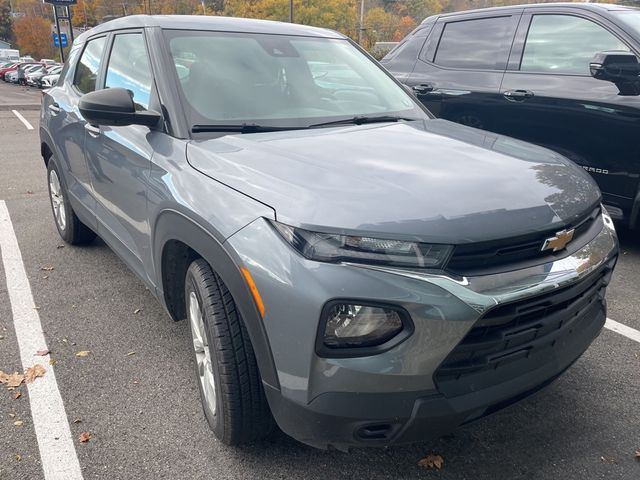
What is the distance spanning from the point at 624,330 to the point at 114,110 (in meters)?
3.04

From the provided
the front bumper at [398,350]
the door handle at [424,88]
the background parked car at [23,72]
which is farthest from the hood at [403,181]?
the background parked car at [23,72]

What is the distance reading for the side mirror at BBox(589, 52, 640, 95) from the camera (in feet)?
13.0

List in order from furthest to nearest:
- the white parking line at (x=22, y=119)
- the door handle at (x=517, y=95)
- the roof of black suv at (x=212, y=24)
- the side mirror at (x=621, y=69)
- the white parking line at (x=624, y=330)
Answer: the white parking line at (x=22, y=119), the door handle at (x=517, y=95), the side mirror at (x=621, y=69), the white parking line at (x=624, y=330), the roof of black suv at (x=212, y=24)

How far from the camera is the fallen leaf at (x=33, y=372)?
282 cm

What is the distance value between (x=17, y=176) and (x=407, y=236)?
7.17 m

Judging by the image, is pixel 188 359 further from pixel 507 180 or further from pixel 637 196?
pixel 637 196

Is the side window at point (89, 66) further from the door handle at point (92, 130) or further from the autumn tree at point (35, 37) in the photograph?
the autumn tree at point (35, 37)

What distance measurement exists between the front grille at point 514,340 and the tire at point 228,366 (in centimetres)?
70

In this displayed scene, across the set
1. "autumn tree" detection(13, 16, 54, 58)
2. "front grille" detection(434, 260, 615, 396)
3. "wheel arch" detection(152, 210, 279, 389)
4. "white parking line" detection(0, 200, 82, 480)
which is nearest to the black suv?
"front grille" detection(434, 260, 615, 396)

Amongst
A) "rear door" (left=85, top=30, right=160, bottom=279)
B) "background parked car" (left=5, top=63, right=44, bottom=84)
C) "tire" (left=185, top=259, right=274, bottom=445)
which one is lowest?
"background parked car" (left=5, top=63, right=44, bottom=84)

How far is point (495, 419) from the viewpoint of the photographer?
2527 millimetres

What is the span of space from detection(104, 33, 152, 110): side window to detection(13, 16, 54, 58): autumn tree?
290ft

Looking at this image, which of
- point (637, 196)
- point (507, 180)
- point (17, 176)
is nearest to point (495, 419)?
point (507, 180)

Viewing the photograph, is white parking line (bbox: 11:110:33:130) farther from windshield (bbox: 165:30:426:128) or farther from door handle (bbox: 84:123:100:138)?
windshield (bbox: 165:30:426:128)
